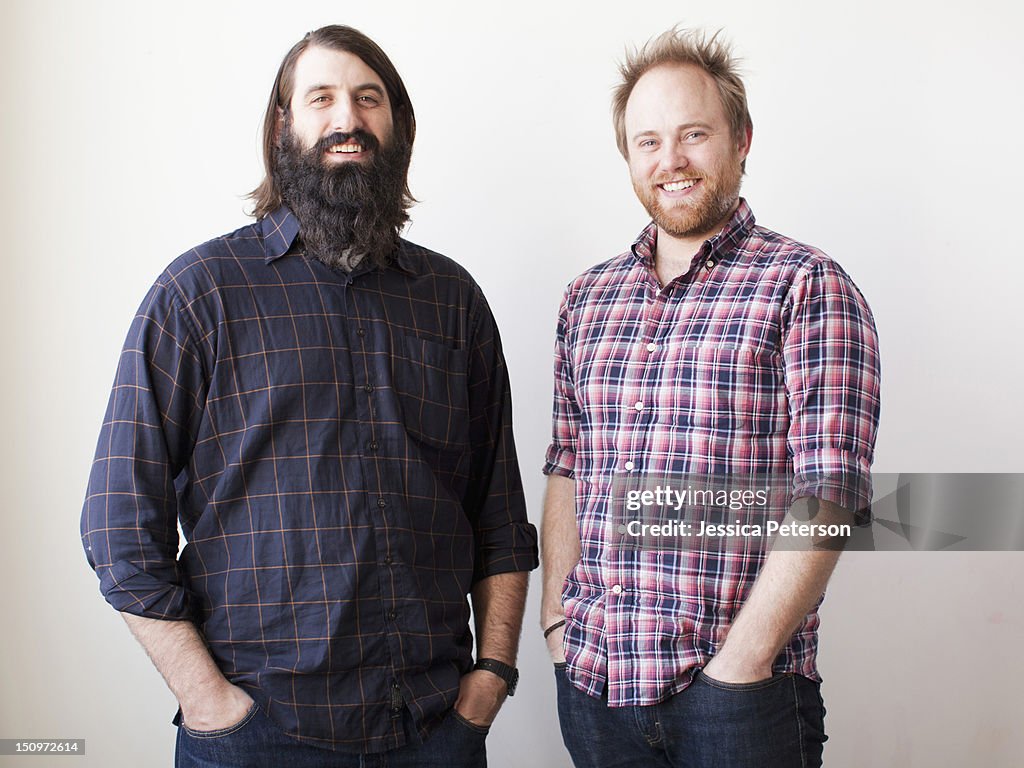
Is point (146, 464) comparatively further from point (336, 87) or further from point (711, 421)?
point (711, 421)

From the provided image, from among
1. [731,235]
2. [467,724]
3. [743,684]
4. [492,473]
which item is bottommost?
[467,724]

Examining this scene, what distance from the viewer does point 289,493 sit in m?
1.74

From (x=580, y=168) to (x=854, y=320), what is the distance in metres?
1.07

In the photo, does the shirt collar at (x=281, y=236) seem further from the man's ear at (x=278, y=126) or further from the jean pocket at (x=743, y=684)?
the jean pocket at (x=743, y=684)

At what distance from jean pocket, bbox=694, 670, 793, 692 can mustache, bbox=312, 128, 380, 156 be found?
1195mm

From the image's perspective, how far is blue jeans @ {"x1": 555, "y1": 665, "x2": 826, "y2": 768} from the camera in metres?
1.71

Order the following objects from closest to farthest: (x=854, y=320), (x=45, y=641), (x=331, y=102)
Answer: (x=854, y=320) < (x=331, y=102) < (x=45, y=641)

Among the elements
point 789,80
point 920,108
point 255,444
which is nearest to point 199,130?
point 255,444

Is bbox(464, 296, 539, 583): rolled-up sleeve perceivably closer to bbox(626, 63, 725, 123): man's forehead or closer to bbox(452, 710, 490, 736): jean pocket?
bbox(452, 710, 490, 736): jean pocket

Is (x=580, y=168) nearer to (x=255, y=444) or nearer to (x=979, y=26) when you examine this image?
(x=979, y=26)

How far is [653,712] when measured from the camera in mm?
1776

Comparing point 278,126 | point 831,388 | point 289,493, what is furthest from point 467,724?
point 278,126

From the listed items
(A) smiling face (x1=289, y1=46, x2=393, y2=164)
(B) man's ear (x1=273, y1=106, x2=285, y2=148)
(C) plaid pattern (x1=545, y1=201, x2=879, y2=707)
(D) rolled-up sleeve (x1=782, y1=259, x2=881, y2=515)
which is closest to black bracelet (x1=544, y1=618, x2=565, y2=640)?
(C) plaid pattern (x1=545, y1=201, x2=879, y2=707)

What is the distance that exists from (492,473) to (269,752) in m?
0.70
